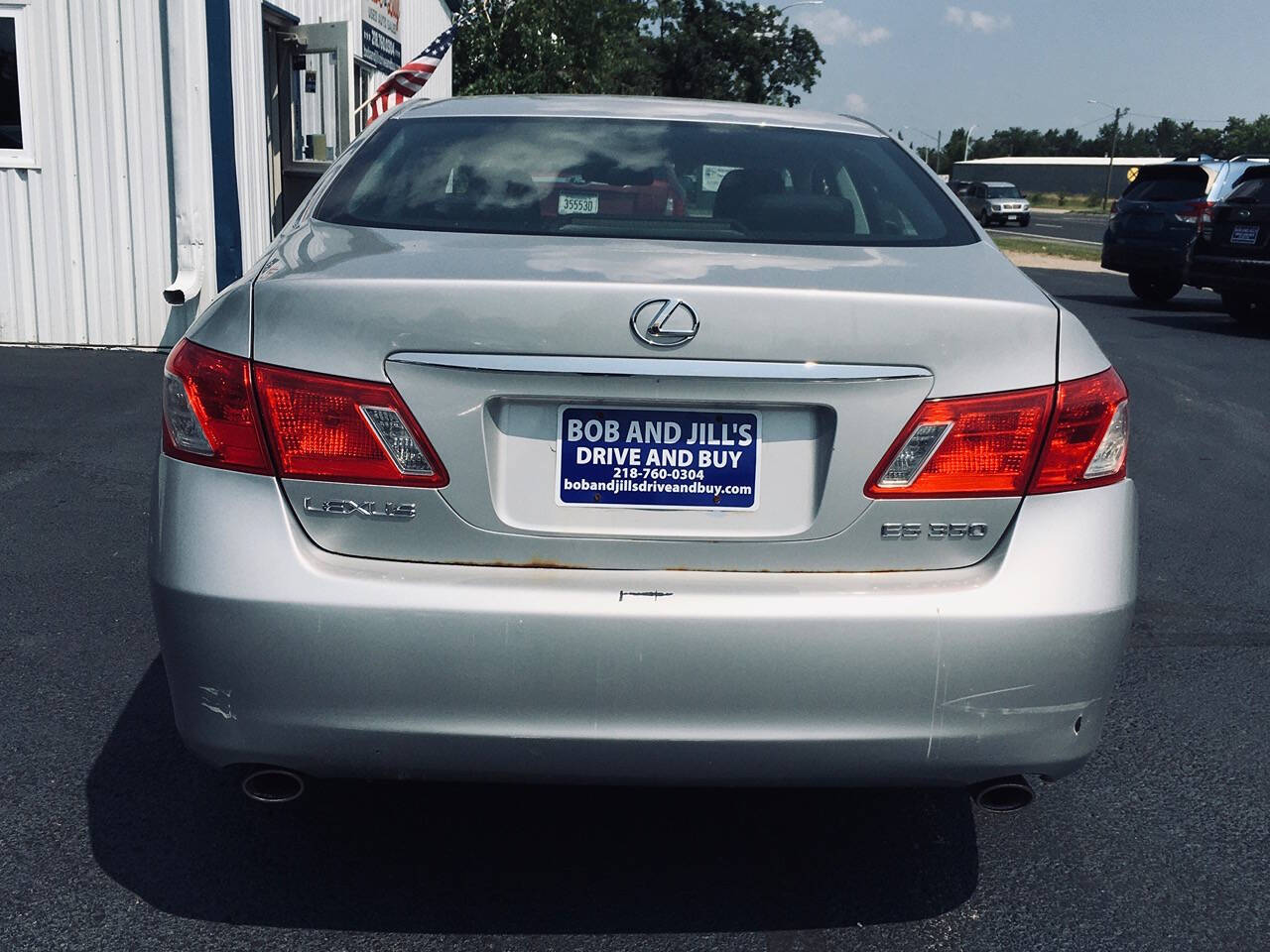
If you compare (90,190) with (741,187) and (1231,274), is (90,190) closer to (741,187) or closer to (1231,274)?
(741,187)

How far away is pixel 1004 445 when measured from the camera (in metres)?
2.36

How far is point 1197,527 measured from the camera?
5.95 metres

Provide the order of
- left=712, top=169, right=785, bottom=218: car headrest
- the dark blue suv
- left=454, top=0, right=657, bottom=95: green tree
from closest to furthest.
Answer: left=712, top=169, right=785, bottom=218: car headrest < the dark blue suv < left=454, top=0, right=657, bottom=95: green tree

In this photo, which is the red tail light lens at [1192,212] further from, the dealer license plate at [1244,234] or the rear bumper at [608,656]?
the rear bumper at [608,656]

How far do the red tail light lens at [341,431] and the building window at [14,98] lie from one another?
27.5ft

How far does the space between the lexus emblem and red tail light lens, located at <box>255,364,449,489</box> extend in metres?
0.40

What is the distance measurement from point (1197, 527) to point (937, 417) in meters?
4.13

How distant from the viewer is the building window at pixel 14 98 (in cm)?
946

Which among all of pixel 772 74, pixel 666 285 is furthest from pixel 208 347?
pixel 772 74

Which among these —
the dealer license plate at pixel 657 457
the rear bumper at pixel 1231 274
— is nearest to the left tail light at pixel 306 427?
the dealer license plate at pixel 657 457

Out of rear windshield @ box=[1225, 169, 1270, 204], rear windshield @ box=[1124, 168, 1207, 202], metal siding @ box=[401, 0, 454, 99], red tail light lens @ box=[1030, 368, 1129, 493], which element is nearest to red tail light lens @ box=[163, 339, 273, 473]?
red tail light lens @ box=[1030, 368, 1129, 493]

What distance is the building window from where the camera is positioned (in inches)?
372

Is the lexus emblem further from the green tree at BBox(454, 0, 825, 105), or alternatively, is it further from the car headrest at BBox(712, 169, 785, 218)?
the green tree at BBox(454, 0, 825, 105)

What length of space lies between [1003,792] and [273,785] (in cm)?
135
